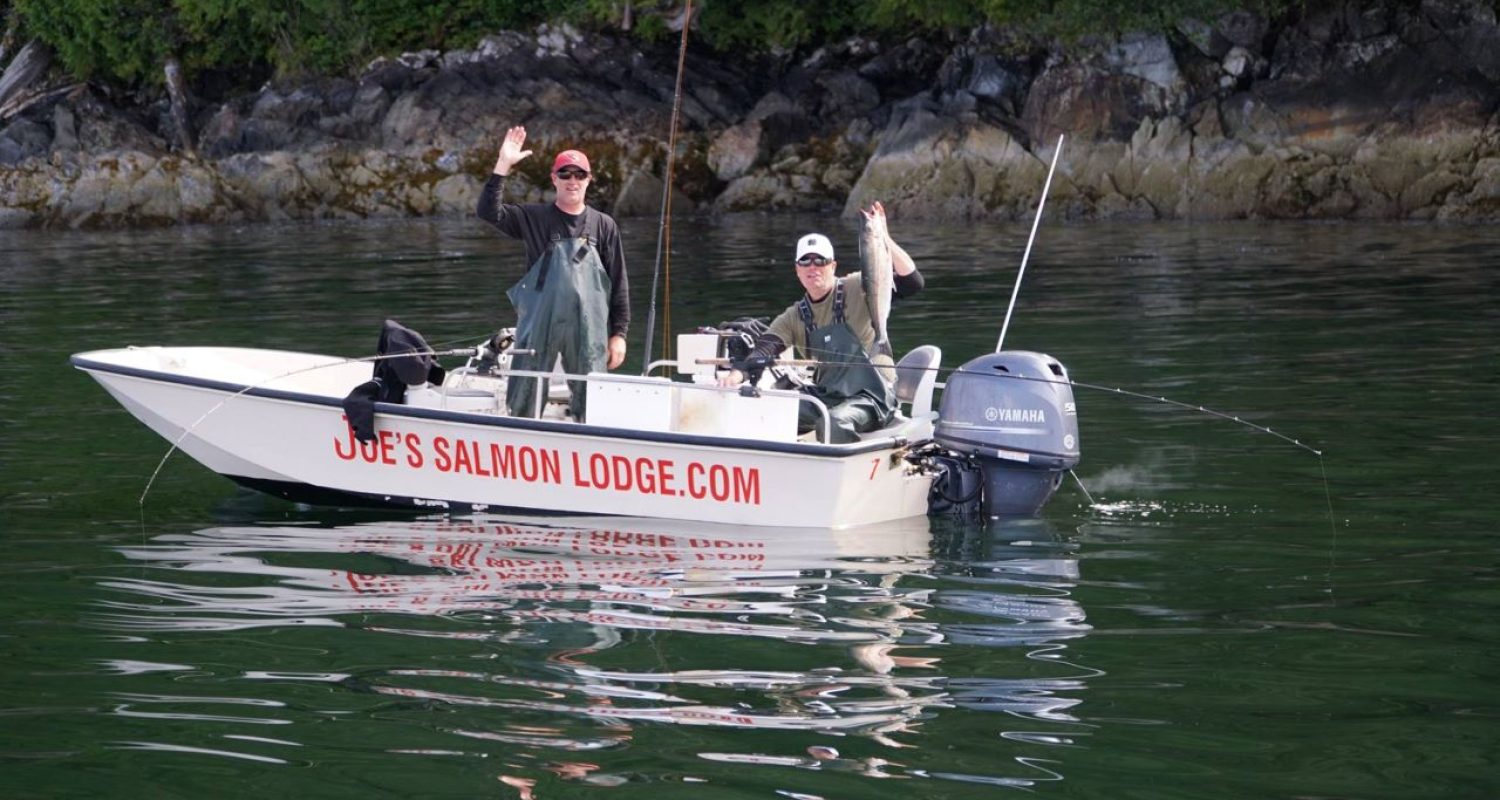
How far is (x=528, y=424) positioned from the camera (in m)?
9.52

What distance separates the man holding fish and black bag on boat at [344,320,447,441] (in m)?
1.70

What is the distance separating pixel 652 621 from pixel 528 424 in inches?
85.8

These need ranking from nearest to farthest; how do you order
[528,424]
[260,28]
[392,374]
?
[528,424], [392,374], [260,28]

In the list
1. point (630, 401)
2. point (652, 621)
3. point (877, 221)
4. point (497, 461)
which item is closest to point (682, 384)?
point (630, 401)

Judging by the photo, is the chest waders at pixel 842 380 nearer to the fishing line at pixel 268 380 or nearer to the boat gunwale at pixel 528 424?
the boat gunwale at pixel 528 424

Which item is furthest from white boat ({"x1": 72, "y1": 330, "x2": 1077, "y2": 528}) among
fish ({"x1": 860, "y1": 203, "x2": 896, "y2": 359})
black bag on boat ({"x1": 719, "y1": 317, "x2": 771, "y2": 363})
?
fish ({"x1": 860, "y1": 203, "x2": 896, "y2": 359})

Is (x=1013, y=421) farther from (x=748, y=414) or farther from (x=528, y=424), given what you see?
(x=528, y=424)

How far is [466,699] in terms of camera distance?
649 cm

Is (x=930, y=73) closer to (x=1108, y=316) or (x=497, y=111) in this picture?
(x=497, y=111)

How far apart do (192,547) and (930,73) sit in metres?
31.5

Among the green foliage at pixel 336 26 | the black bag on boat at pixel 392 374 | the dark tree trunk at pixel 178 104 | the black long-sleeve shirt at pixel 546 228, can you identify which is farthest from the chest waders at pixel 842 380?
the dark tree trunk at pixel 178 104

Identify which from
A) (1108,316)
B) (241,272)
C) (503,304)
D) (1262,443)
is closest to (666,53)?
(241,272)

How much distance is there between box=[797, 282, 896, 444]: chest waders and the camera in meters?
9.70

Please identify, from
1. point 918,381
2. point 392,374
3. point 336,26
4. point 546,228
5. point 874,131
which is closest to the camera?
point 546,228
